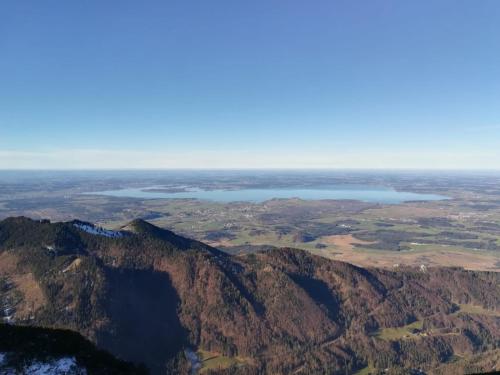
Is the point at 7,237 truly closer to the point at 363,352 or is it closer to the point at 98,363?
the point at 98,363

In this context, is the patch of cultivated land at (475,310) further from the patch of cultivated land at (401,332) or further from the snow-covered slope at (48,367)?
the snow-covered slope at (48,367)

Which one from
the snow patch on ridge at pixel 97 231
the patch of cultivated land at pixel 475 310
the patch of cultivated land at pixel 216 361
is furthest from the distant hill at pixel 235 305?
the snow patch on ridge at pixel 97 231

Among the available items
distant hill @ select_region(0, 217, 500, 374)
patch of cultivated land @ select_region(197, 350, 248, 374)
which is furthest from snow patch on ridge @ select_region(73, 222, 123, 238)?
patch of cultivated land @ select_region(197, 350, 248, 374)

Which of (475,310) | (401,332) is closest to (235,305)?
(401,332)

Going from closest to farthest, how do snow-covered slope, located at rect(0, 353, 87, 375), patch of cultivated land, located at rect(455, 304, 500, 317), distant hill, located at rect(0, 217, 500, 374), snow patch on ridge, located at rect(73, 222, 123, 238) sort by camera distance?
1. snow-covered slope, located at rect(0, 353, 87, 375)
2. distant hill, located at rect(0, 217, 500, 374)
3. patch of cultivated land, located at rect(455, 304, 500, 317)
4. snow patch on ridge, located at rect(73, 222, 123, 238)

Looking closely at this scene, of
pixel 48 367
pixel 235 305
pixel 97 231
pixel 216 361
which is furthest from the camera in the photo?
pixel 97 231

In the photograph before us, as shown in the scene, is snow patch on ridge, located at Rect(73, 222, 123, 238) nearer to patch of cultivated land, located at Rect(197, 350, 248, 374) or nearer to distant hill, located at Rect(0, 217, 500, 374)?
distant hill, located at Rect(0, 217, 500, 374)

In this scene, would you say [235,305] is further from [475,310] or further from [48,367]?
[475,310]

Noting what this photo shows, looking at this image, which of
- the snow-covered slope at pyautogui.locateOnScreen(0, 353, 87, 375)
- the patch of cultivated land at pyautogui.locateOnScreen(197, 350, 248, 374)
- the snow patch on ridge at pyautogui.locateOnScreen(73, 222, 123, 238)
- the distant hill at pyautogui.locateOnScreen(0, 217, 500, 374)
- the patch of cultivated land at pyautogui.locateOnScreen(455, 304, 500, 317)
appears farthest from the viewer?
the snow patch on ridge at pyautogui.locateOnScreen(73, 222, 123, 238)
